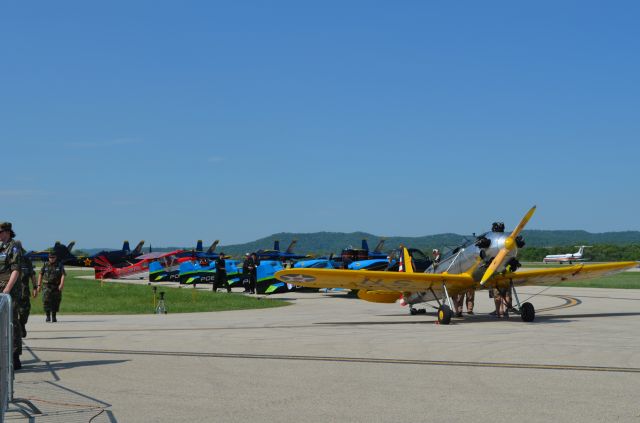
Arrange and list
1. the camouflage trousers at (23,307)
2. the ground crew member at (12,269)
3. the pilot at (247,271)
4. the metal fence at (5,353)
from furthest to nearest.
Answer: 1. the pilot at (247,271)
2. the camouflage trousers at (23,307)
3. the ground crew member at (12,269)
4. the metal fence at (5,353)

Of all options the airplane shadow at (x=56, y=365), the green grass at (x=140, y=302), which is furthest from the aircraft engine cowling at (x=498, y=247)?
the airplane shadow at (x=56, y=365)

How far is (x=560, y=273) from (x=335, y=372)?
42.5 feet

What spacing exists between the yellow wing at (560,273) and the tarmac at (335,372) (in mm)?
1788

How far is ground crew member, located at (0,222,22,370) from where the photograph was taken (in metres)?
11.1

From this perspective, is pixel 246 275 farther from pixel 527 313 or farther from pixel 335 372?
pixel 335 372

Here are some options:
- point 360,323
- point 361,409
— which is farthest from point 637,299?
point 361,409

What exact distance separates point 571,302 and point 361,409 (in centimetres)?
2219

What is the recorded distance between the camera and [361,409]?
7.81 metres

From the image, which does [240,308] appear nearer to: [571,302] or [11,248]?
[571,302]

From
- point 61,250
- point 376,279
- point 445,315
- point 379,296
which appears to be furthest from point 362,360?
point 61,250

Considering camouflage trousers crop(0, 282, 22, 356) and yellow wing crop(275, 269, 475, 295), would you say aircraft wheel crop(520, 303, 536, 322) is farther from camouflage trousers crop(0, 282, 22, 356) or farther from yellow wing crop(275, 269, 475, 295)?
camouflage trousers crop(0, 282, 22, 356)

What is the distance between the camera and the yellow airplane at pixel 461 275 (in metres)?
19.1

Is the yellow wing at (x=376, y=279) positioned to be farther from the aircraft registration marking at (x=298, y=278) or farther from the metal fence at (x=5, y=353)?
the metal fence at (x=5, y=353)

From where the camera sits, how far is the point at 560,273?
71.2 ft
